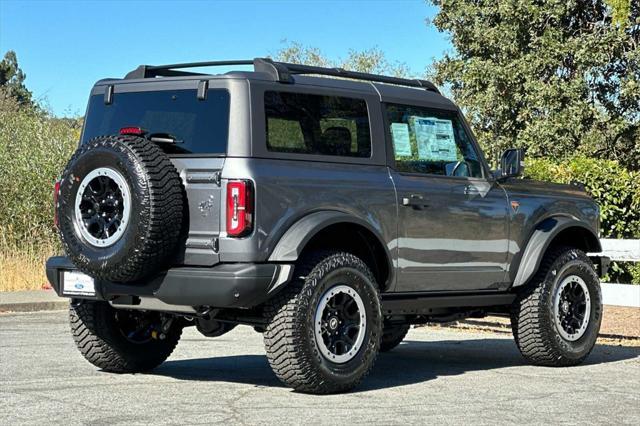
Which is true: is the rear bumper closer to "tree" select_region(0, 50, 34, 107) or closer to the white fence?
the white fence

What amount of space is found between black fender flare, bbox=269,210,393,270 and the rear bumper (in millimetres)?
68

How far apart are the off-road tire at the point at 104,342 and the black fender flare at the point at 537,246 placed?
292 centimetres

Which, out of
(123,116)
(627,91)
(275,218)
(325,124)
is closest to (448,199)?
(325,124)

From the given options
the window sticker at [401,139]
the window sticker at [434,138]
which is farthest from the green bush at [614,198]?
the window sticker at [401,139]

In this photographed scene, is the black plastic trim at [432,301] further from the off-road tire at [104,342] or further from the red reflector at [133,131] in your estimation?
the red reflector at [133,131]

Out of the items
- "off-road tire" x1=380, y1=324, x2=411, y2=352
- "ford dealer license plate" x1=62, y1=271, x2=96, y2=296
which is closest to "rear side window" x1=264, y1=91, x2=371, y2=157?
"ford dealer license plate" x1=62, y1=271, x2=96, y2=296

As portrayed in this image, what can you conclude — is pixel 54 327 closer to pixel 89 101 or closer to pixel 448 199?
pixel 89 101

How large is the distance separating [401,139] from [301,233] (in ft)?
5.10

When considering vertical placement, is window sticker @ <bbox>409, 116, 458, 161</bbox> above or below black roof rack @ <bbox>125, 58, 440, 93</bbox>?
below

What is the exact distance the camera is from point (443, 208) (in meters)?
9.34

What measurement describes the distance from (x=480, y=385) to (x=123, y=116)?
328 centimetres

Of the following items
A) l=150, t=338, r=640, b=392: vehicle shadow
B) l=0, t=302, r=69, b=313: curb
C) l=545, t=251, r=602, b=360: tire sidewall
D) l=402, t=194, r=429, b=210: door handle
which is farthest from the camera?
l=0, t=302, r=69, b=313: curb

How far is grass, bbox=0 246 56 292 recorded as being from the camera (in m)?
19.0

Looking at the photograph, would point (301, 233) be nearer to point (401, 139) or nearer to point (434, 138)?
point (401, 139)
